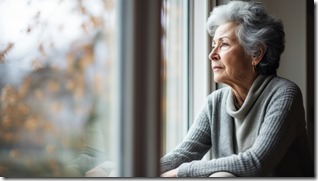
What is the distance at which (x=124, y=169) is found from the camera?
1490 millimetres

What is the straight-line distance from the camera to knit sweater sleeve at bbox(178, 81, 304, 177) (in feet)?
5.02

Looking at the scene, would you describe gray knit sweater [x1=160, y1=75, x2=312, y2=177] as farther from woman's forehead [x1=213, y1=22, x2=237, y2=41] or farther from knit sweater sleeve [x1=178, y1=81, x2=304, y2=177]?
woman's forehead [x1=213, y1=22, x2=237, y2=41]

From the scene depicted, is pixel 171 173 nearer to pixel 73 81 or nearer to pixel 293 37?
pixel 73 81

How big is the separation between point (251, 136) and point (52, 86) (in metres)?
0.69

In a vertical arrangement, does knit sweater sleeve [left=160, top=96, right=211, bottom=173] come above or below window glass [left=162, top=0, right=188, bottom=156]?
below

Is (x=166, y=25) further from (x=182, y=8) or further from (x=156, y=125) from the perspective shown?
(x=156, y=125)

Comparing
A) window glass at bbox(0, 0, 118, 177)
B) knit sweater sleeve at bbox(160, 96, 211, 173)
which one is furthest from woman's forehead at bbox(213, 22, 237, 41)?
window glass at bbox(0, 0, 118, 177)

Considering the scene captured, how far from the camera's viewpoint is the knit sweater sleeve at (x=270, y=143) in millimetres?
1530

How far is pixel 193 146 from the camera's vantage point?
165cm

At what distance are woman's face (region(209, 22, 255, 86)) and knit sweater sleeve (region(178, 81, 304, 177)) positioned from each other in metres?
0.13

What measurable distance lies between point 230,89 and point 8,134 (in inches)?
30.8

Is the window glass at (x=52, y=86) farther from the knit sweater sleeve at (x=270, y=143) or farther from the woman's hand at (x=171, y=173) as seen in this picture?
the knit sweater sleeve at (x=270, y=143)

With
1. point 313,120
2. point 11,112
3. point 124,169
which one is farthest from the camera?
point 11,112

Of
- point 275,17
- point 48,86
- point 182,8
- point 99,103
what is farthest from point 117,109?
point 275,17
